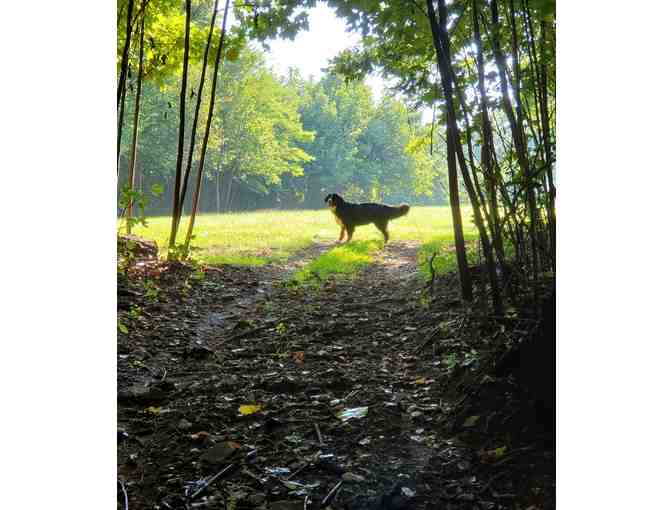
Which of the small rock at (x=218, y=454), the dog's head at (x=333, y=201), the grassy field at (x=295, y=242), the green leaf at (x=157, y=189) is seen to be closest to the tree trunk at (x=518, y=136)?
the small rock at (x=218, y=454)

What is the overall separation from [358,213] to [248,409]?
939 centimetres

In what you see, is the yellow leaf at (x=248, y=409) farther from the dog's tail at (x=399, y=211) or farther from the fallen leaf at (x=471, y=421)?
the dog's tail at (x=399, y=211)

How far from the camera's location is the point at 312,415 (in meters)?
2.86

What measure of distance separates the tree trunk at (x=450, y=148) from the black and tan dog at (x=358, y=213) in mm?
7332

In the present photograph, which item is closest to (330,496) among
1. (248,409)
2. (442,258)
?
(248,409)

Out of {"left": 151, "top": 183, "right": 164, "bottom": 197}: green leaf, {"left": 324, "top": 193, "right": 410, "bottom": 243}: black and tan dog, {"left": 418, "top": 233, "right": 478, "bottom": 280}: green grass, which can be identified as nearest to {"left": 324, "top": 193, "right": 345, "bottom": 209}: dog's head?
{"left": 324, "top": 193, "right": 410, "bottom": 243}: black and tan dog

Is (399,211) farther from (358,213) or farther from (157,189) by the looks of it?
(157,189)

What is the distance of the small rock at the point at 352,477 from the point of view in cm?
212
